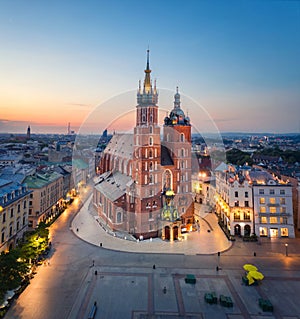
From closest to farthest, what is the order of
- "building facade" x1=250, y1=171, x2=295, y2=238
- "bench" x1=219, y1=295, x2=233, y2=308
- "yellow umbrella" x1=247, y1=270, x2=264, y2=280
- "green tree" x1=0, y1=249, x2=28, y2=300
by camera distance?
"green tree" x1=0, y1=249, x2=28, y2=300 < "bench" x1=219, y1=295, x2=233, y2=308 < "yellow umbrella" x1=247, y1=270, x2=264, y2=280 < "building facade" x1=250, y1=171, x2=295, y2=238

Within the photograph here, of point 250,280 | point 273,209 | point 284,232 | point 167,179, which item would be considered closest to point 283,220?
point 284,232

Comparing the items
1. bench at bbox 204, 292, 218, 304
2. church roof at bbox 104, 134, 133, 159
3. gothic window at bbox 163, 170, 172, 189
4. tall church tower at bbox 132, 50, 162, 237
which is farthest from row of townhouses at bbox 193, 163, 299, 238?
bench at bbox 204, 292, 218, 304

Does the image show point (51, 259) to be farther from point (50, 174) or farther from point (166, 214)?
point (50, 174)

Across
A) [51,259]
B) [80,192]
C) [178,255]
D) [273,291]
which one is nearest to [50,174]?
[80,192]

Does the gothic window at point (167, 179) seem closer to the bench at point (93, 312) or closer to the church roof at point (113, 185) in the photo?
the church roof at point (113, 185)

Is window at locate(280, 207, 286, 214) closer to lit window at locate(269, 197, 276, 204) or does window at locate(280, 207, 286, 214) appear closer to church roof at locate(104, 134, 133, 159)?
lit window at locate(269, 197, 276, 204)

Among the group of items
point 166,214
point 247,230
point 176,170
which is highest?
point 176,170
